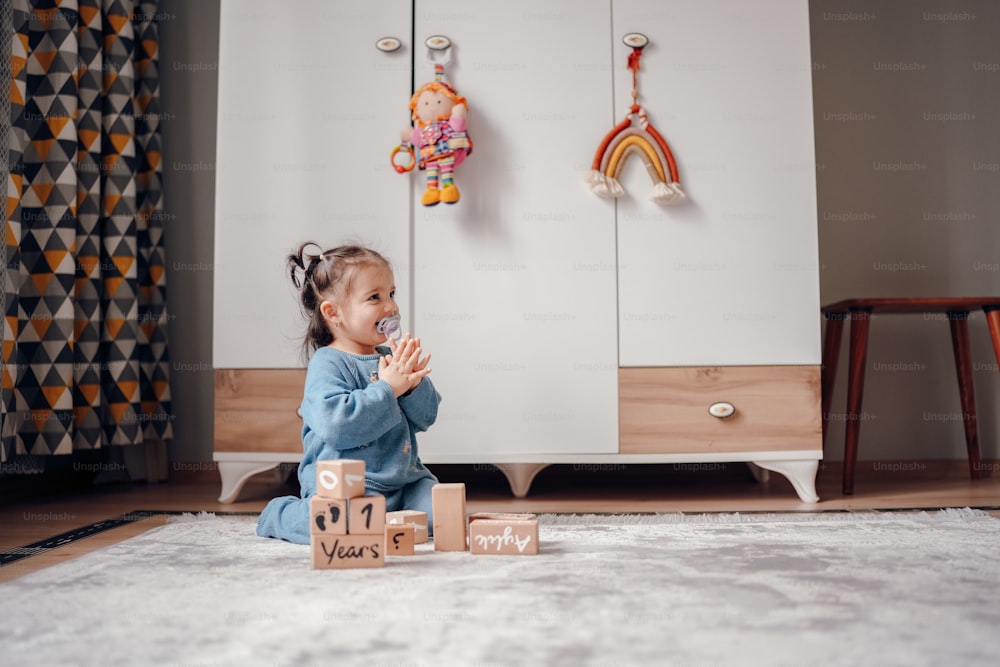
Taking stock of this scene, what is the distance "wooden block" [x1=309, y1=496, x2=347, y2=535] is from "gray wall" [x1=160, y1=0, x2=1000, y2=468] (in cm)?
159

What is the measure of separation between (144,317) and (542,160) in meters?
1.32

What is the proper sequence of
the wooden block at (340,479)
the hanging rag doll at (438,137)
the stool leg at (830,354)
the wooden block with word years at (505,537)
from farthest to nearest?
the stool leg at (830,354) < the hanging rag doll at (438,137) < the wooden block with word years at (505,537) < the wooden block at (340,479)

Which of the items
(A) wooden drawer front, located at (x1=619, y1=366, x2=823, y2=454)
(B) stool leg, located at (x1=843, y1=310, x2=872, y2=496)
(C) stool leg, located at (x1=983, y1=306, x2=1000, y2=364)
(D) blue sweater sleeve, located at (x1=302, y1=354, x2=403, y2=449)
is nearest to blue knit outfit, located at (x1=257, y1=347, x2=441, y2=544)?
(D) blue sweater sleeve, located at (x1=302, y1=354, x2=403, y2=449)

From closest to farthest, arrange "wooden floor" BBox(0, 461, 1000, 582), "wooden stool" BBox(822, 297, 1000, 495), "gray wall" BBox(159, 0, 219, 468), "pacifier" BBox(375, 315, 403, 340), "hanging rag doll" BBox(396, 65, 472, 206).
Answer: "pacifier" BBox(375, 315, 403, 340), "wooden floor" BBox(0, 461, 1000, 582), "hanging rag doll" BBox(396, 65, 472, 206), "wooden stool" BBox(822, 297, 1000, 495), "gray wall" BBox(159, 0, 219, 468)

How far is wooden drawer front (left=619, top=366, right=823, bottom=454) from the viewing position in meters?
2.03

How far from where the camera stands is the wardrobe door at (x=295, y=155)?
6.78 ft

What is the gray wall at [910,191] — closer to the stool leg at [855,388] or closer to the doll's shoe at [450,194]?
the stool leg at [855,388]

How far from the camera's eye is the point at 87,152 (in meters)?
2.26

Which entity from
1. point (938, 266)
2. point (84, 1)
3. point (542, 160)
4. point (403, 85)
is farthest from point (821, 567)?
point (84, 1)

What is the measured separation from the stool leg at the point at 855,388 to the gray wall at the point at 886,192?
22.0 inches

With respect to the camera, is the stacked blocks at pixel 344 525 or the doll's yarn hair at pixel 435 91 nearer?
the stacked blocks at pixel 344 525

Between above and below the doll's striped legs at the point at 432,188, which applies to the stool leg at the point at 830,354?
below

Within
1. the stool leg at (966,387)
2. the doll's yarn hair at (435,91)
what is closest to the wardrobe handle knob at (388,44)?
the doll's yarn hair at (435,91)

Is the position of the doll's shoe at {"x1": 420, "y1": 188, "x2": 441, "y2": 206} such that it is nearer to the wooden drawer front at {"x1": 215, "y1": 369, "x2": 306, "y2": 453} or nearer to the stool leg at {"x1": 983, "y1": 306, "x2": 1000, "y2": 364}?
the wooden drawer front at {"x1": 215, "y1": 369, "x2": 306, "y2": 453}
